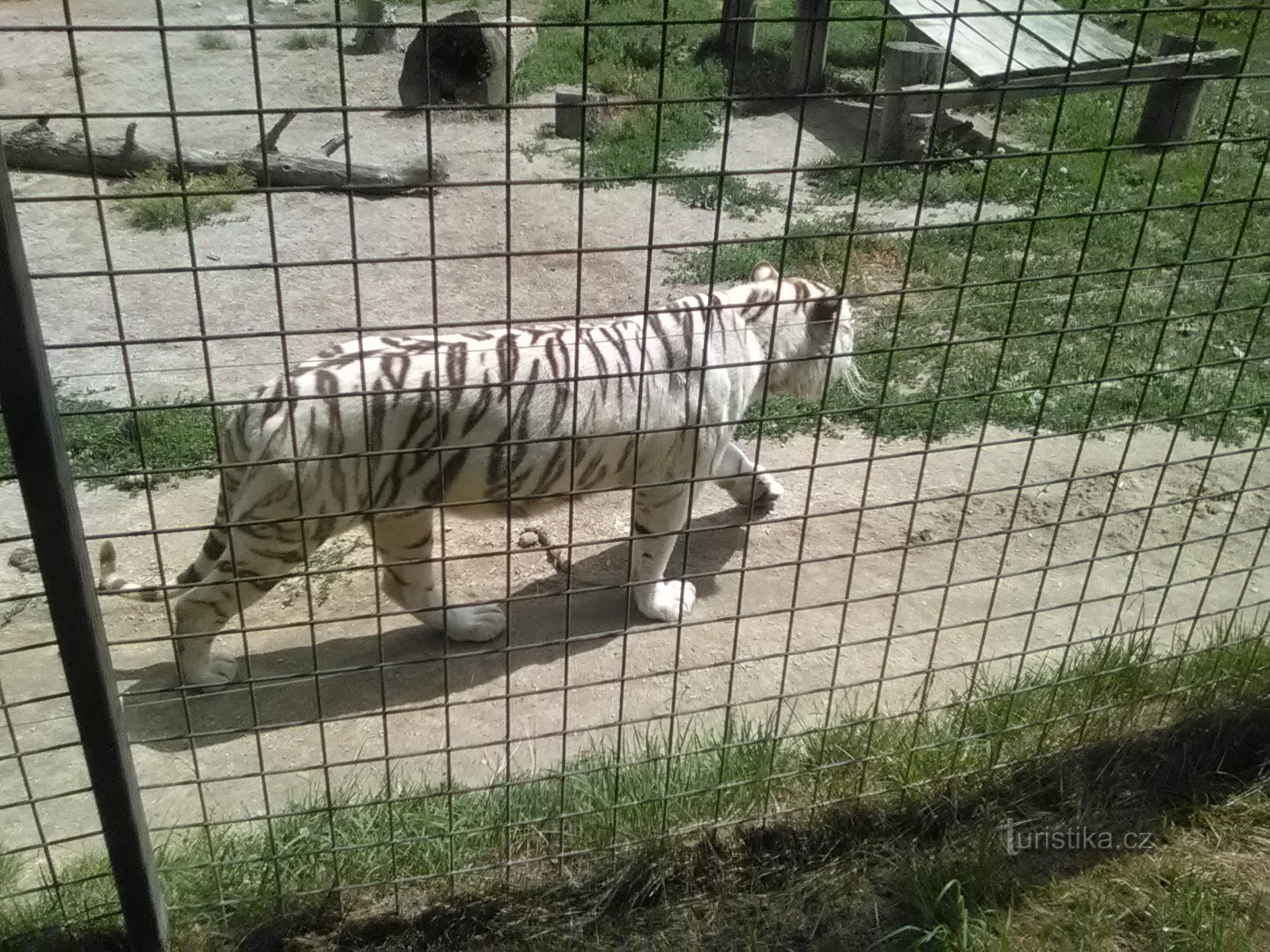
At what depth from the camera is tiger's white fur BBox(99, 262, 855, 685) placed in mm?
3309

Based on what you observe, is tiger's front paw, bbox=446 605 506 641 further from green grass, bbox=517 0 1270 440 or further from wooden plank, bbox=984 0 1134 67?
wooden plank, bbox=984 0 1134 67

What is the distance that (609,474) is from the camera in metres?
4.07

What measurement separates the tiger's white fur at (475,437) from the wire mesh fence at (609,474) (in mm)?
18

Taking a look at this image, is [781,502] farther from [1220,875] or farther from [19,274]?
[19,274]

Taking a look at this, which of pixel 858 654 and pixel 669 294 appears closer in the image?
pixel 858 654

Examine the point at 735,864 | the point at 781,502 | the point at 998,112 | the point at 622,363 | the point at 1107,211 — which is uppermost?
the point at 998,112

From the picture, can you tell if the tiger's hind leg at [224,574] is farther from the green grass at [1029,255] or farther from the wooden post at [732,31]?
the wooden post at [732,31]

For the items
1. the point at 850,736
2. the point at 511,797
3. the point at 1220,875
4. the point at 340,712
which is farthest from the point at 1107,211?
the point at 340,712

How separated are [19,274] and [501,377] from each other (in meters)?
1.90

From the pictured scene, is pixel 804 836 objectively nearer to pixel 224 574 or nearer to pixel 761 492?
pixel 224 574

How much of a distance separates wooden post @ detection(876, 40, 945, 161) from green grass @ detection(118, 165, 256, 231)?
452 centimetres

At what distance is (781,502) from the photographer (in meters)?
4.93

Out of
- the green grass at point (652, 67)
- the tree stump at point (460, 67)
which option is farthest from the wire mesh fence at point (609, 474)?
the tree stump at point (460, 67)

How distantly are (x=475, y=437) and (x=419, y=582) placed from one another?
2.41ft
